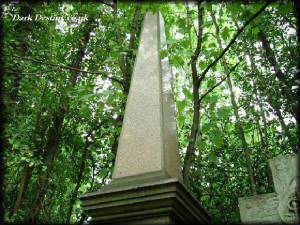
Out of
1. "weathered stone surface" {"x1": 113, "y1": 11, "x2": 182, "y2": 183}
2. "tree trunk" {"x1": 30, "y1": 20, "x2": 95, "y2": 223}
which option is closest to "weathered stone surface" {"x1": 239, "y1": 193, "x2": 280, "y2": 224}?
"weathered stone surface" {"x1": 113, "y1": 11, "x2": 182, "y2": 183}

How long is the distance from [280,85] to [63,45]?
17.1 ft

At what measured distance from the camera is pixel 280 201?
9.26 feet

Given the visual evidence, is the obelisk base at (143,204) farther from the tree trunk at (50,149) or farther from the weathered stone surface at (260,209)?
the tree trunk at (50,149)

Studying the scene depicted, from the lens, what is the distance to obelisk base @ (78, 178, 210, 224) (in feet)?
7.36

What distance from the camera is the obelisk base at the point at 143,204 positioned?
7.36 ft

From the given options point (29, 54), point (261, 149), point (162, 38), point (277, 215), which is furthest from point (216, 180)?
point (29, 54)

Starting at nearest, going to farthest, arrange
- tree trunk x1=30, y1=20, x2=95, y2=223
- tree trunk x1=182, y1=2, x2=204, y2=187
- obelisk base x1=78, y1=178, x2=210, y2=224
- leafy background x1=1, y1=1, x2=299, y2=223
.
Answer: obelisk base x1=78, y1=178, x2=210, y2=224 → tree trunk x1=182, y1=2, x2=204, y2=187 → leafy background x1=1, y1=1, x2=299, y2=223 → tree trunk x1=30, y1=20, x2=95, y2=223

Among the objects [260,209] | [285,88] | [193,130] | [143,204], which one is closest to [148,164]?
[143,204]

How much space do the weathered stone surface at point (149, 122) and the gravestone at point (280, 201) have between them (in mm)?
824

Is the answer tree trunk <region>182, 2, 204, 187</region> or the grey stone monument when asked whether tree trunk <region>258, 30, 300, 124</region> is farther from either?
the grey stone monument

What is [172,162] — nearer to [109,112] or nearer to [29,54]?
[109,112]

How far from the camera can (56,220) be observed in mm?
6344

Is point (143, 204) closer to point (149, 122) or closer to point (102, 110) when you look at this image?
point (149, 122)

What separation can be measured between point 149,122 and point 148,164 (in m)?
0.47
